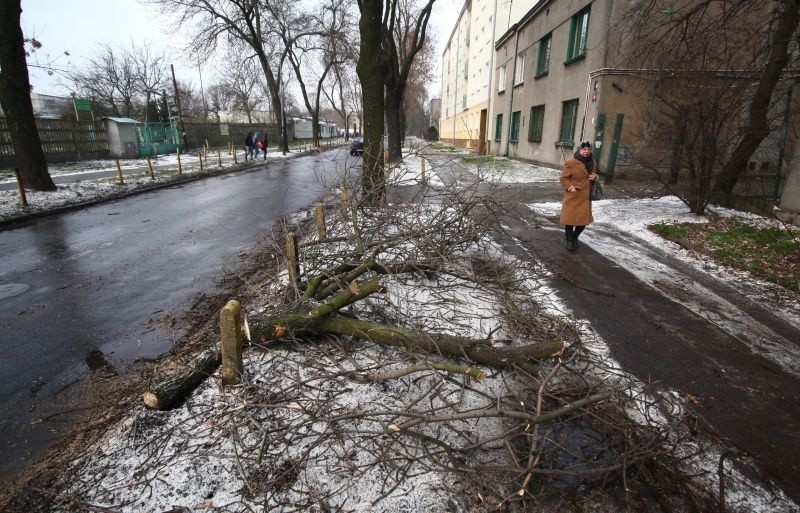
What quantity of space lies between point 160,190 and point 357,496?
48.5ft

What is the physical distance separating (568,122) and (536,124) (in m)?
3.61

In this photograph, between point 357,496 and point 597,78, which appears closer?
point 357,496

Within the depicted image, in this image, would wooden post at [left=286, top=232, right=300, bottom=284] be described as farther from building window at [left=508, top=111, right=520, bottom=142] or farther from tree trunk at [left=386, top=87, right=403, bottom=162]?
building window at [left=508, top=111, right=520, bottom=142]

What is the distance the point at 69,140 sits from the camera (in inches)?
813

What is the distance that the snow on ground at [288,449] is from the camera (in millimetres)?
2182

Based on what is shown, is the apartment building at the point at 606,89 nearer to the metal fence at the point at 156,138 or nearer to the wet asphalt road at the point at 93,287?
the wet asphalt road at the point at 93,287

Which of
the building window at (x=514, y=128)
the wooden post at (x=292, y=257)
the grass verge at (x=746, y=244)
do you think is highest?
the building window at (x=514, y=128)

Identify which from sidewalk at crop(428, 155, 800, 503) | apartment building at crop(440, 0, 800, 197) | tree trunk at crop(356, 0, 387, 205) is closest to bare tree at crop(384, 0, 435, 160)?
apartment building at crop(440, 0, 800, 197)

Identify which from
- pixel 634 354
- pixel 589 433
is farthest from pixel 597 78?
pixel 589 433

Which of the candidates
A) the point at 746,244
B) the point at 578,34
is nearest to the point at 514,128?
the point at 578,34

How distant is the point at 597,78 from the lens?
41.7 feet

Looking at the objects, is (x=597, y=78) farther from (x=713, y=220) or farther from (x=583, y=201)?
(x=583, y=201)

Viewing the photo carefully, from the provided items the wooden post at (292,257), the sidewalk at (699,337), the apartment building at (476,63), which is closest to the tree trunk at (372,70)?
the sidewalk at (699,337)

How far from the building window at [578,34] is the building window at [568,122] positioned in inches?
62.5
